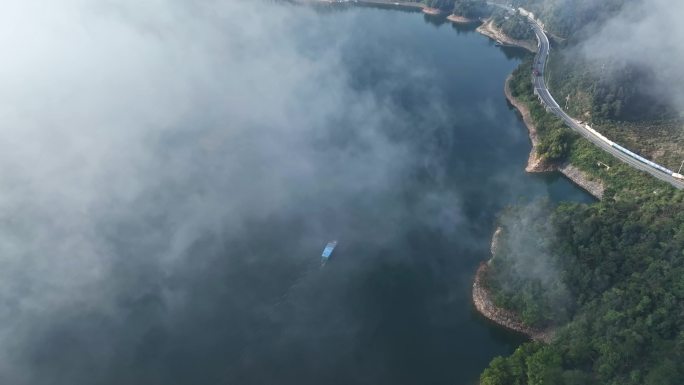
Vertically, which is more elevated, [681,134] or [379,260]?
[681,134]

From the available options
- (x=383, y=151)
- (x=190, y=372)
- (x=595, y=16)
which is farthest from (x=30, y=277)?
(x=595, y=16)

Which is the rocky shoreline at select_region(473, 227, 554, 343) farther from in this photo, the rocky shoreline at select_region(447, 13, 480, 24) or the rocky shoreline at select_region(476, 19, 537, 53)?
the rocky shoreline at select_region(447, 13, 480, 24)

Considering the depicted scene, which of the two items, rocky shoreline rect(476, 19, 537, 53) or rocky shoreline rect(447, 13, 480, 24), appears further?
rocky shoreline rect(447, 13, 480, 24)

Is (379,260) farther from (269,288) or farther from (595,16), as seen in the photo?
(595,16)

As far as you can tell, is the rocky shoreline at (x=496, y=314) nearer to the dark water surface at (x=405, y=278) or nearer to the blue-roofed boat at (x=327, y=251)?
the dark water surface at (x=405, y=278)

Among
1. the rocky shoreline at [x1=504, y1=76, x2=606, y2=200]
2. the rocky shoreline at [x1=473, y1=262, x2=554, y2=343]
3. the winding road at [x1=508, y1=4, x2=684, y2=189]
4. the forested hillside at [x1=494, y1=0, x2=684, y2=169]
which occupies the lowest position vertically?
the rocky shoreline at [x1=473, y1=262, x2=554, y2=343]

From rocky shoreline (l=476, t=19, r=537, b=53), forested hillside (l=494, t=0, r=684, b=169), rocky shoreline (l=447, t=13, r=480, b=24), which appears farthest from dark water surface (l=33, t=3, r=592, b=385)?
rocky shoreline (l=447, t=13, r=480, b=24)
